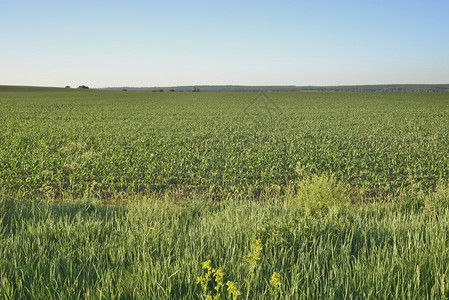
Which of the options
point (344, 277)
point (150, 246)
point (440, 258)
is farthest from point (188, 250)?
point (440, 258)

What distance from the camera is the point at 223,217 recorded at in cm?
489

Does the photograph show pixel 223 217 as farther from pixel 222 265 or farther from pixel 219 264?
pixel 219 264

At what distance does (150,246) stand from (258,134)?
19.8 meters

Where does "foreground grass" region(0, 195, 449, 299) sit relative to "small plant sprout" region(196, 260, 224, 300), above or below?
below

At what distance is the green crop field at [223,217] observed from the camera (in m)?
2.78

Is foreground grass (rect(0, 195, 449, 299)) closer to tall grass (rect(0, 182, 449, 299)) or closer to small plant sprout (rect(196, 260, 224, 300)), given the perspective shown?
tall grass (rect(0, 182, 449, 299))

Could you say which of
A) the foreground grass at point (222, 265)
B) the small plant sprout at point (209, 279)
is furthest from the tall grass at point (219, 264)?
the small plant sprout at point (209, 279)

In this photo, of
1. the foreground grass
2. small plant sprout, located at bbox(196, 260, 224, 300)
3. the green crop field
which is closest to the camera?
small plant sprout, located at bbox(196, 260, 224, 300)

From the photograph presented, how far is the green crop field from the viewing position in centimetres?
278

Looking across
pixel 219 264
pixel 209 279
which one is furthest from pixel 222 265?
pixel 209 279

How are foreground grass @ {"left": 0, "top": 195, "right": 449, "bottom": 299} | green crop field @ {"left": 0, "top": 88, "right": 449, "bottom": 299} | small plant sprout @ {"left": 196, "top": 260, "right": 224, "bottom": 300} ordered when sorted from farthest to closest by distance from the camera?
1. green crop field @ {"left": 0, "top": 88, "right": 449, "bottom": 299}
2. foreground grass @ {"left": 0, "top": 195, "right": 449, "bottom": 299}
3. small plant sprout @ {"left": 196, "top": 260, "right": 224, "bottom": 300}

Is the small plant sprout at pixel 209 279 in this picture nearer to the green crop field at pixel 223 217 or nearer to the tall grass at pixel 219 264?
the green crop field at pixel 223 217

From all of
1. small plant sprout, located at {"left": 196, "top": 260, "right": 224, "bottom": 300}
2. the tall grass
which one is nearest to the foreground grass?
the tall grass

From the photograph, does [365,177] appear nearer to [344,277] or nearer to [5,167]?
[344,277]
